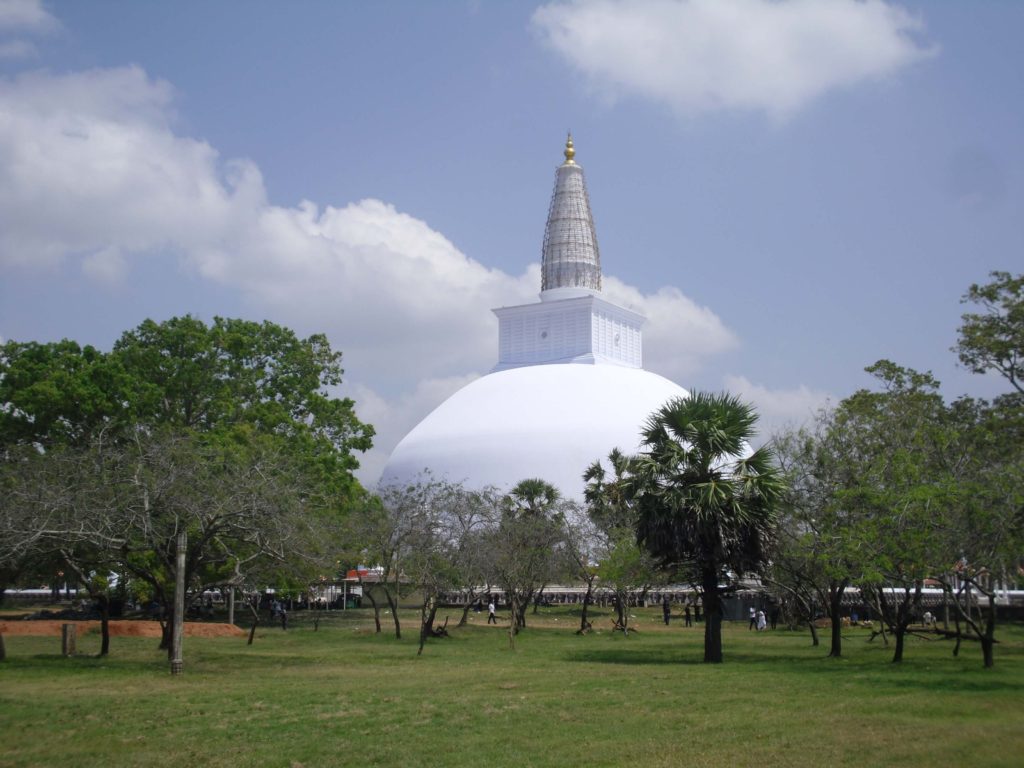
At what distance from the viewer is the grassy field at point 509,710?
11.6m

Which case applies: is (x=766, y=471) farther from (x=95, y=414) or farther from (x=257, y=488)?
(x=95, y=414)

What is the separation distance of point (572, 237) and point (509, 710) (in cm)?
5498

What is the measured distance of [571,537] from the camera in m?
40.5

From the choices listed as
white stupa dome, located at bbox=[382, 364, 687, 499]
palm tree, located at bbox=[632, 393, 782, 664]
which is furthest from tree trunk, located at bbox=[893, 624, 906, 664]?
white stupa dome, located at bbox=[382, 364, 687, 499]

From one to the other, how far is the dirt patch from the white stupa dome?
25257mm

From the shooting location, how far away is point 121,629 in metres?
30.3

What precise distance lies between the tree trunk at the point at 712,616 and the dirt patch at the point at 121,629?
52.0ft

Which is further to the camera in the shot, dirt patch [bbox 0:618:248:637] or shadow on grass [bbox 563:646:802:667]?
dirt patch [bbox 0:618:248:637]

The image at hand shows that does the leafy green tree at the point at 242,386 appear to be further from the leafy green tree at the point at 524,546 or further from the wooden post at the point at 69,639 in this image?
the wooden post at the point at 69,639

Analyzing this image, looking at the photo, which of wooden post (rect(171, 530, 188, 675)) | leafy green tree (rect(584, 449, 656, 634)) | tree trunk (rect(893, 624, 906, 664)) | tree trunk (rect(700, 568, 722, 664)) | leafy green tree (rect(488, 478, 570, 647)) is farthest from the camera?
leafy green tree (rect(488, 478, 570, 647))

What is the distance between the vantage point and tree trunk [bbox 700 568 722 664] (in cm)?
2261

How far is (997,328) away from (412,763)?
89.4ft

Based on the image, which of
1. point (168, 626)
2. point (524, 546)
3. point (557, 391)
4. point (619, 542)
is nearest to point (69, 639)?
point (168, 626)

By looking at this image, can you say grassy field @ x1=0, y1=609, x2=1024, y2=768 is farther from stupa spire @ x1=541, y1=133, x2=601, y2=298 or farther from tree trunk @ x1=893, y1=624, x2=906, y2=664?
stupa spire @ x1=541, y1=133, x2=601, y2=298
